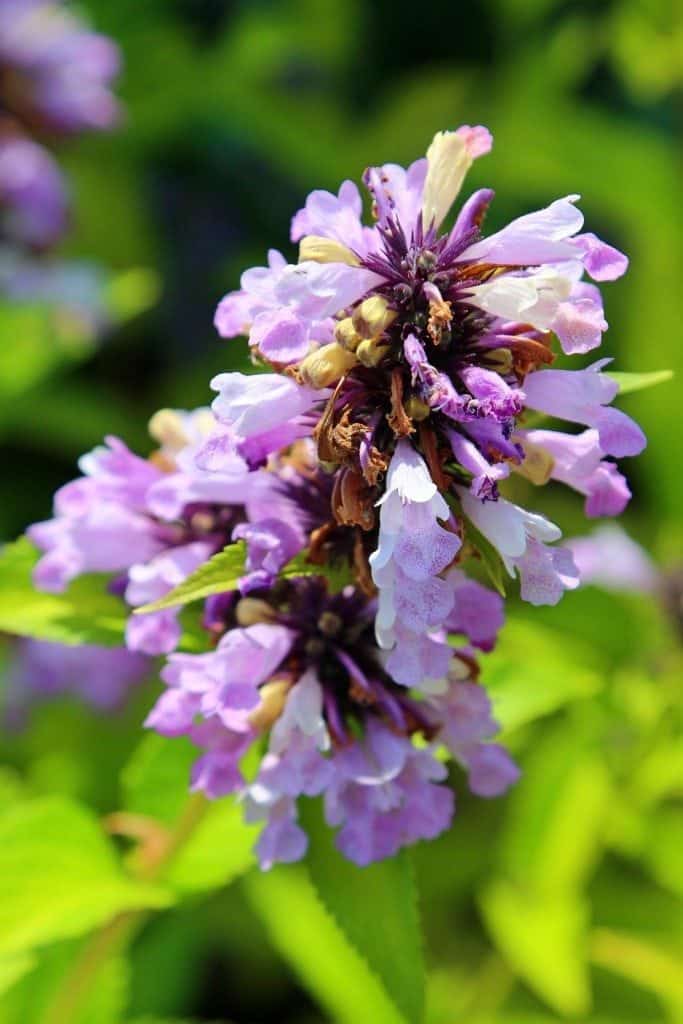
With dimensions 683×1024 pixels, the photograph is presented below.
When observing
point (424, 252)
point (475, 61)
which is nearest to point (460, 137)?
point (424, 252)

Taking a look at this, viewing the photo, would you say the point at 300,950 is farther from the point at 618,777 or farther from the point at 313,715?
the point at 313,715

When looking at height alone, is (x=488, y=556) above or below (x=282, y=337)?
below

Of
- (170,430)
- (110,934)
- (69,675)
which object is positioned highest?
(170,430)

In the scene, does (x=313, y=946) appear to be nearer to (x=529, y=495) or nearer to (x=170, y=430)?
(x=170, y=430)

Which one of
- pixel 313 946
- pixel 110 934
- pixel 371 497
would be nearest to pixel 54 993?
pixel 110 934

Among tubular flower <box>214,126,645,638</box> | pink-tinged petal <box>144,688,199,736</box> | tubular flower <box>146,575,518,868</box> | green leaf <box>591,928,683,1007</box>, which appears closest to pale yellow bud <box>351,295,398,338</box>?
tubular flower <box>214,126,645,638</box>

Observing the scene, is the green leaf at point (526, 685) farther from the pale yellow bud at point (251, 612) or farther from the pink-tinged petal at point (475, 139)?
the pink-tinged petal at point (475, 139)

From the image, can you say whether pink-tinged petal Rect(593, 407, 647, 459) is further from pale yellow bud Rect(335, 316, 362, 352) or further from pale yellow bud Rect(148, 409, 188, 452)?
pale yellow bud Rect(148, 409, 188, 452)
